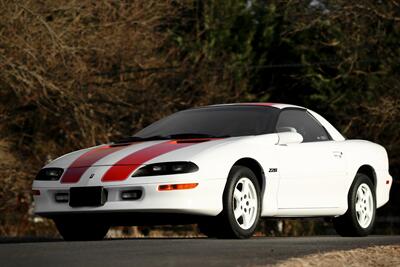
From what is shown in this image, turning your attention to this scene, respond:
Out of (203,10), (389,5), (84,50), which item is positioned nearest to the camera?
(84,50)

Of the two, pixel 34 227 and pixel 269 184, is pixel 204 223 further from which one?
pixel 34 227

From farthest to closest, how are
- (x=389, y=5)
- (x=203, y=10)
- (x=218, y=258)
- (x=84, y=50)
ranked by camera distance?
(x=203, y=10) < (x=389, y=5) < (x=84, y=50) < (x=218, y=258)

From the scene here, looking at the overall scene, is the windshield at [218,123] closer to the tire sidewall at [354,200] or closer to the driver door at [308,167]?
the driver door at [308,167]

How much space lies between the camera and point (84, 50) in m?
23.8

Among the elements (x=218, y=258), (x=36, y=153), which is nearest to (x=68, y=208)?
(x=218, y=258)

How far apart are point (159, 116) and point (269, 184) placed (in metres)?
14.7

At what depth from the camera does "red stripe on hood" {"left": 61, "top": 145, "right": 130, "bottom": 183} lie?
37.4 ft

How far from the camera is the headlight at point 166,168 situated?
1103cm

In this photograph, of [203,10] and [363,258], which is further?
[203,10]

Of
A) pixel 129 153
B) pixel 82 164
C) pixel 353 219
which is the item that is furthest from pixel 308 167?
pixel 82 164

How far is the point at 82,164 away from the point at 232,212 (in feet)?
5.11

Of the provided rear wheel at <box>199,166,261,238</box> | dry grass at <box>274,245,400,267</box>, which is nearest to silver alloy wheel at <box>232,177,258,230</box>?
rear wheel at <box>199,166,261,238</box>

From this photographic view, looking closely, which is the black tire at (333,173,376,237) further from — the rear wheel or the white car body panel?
the rear wheel

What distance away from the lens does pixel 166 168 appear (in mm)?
11070
